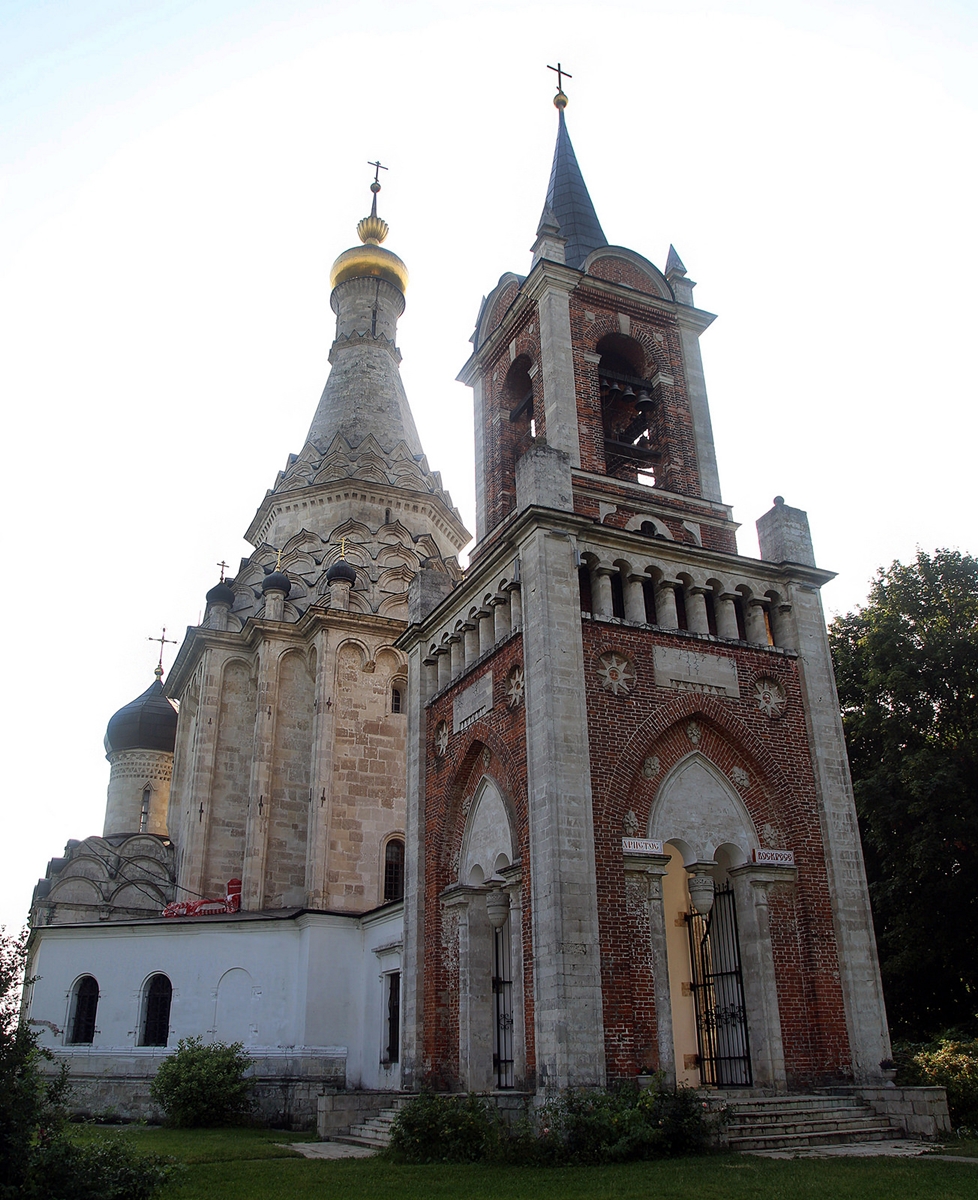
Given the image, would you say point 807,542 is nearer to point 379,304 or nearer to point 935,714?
point 935,714

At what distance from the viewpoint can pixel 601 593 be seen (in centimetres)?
1598

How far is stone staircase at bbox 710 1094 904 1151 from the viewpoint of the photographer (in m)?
12.2

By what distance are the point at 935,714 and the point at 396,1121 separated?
1486cm

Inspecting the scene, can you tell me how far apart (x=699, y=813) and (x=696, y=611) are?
3.32 meters

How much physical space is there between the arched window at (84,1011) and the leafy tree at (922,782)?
17.0 metres

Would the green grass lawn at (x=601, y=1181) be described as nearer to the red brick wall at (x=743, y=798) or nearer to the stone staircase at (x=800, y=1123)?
the stone staircase at (x=800, y=1123)

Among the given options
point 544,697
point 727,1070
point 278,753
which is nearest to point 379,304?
point 278,753

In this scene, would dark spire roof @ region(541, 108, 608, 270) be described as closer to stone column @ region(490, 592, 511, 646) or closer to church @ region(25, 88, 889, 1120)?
church @ region(25, 88, 889, 1120)

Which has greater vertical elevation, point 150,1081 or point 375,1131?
point 150,1081

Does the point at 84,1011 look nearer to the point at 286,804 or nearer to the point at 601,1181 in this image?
the point at 286,804

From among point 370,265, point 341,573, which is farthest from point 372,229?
point 341,573

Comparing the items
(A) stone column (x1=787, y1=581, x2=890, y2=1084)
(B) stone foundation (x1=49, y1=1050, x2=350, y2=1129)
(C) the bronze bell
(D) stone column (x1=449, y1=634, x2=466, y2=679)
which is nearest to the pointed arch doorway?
(A) stone column (x1=787, y1=581, x2=890, y2=1084)

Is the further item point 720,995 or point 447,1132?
point 720,995

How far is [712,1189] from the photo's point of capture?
923 cm
